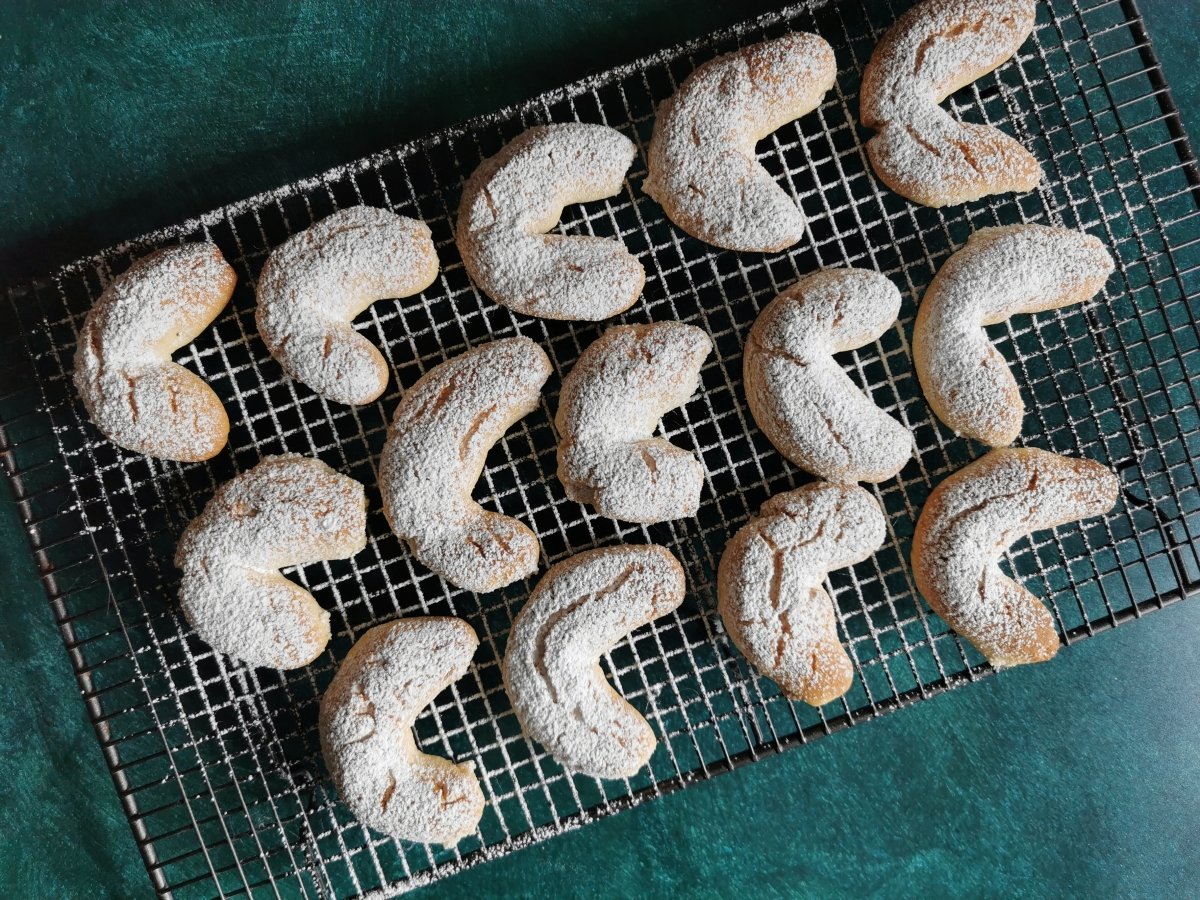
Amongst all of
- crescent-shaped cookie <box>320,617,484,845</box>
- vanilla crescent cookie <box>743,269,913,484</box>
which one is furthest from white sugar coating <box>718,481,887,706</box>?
crescent-shaped cookie <box>320,617,484,845</box>

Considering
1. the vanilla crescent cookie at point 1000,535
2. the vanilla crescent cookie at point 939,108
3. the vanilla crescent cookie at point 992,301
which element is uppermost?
the vanilla crescent cookie at point 939,108

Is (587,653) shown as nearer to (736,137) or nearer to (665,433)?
(665,433)

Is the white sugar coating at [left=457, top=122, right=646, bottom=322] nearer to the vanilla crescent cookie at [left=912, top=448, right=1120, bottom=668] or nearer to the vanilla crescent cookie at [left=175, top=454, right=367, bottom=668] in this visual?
the vanilla crescent cookie at [left=175, top=454, right=367, bottom=668]

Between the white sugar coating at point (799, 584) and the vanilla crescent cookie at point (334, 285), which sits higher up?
the vanilla crescent cookie at point (334, 285)

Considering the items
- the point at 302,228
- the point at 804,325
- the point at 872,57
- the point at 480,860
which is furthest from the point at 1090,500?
the point at 302,228

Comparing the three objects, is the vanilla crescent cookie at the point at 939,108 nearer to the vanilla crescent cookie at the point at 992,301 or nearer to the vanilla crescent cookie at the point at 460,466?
the vanilla crescent cookie at the point at 992,301

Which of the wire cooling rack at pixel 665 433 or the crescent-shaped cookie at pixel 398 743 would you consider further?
the wire cooling rack at pixel 665 433

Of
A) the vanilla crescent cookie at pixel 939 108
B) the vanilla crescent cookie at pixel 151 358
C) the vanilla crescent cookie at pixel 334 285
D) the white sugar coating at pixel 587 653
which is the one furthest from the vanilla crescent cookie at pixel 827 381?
the vanilla crescent cookie at pixel 151 358
